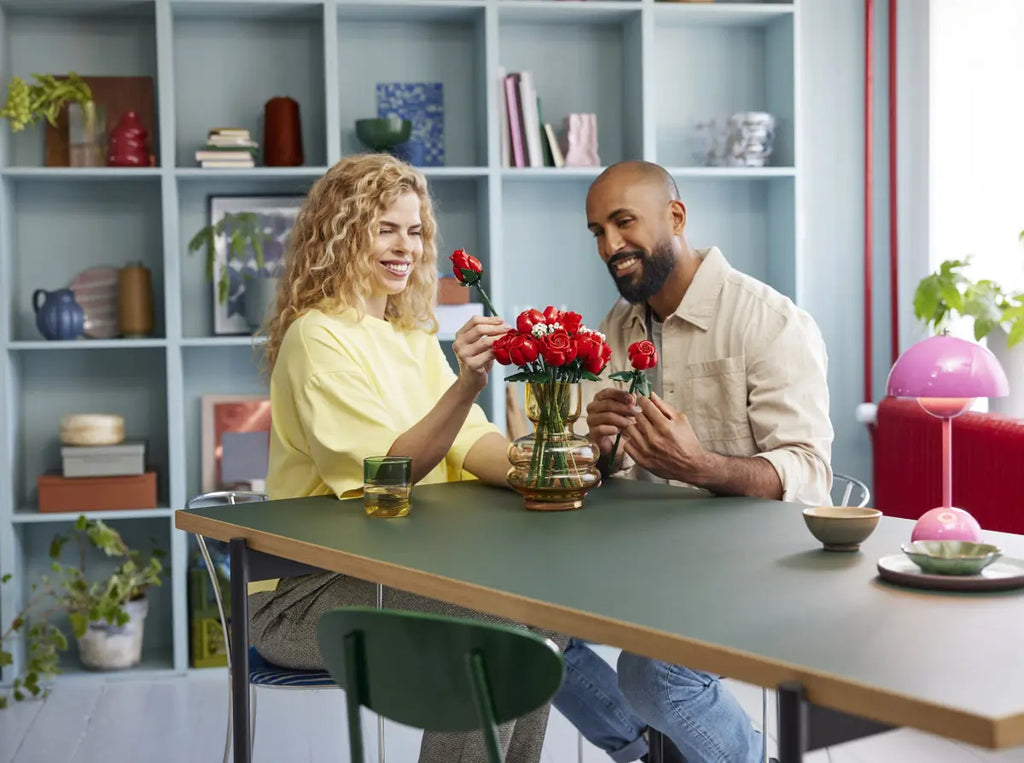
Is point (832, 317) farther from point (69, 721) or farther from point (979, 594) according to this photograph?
point (979, 594)

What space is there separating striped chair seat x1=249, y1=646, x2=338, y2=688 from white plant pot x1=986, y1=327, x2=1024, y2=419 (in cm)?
212

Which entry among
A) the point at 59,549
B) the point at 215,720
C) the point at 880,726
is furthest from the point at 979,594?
the point at 59,549

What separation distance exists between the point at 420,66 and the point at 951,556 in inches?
130

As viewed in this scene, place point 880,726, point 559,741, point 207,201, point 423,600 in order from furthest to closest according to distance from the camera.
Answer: point 207,201
point 559,741
point 423,600
point 880,726

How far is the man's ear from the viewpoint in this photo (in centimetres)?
279

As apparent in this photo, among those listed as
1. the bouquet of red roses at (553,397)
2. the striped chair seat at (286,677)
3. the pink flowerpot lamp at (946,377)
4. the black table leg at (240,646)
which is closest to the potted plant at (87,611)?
the striped chair seat at (286,677)

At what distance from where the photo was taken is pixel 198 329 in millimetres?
4359

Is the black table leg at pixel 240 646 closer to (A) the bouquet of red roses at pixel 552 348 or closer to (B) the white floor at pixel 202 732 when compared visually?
(A) the bouquet of red roses at pixel 552 348

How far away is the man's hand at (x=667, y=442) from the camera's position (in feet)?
7.19

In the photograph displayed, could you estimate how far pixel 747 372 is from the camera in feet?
8.65

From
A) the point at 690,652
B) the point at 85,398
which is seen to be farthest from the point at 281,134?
the point at 690,652

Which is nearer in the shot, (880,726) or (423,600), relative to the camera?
(880,726)

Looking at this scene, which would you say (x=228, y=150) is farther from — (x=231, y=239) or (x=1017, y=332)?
(x=1017, y=332)

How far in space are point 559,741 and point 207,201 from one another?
7.22 feet
